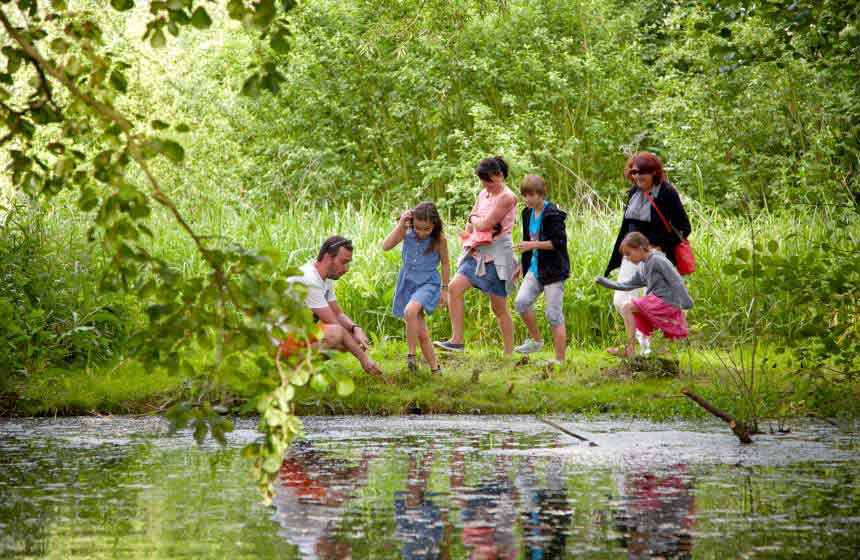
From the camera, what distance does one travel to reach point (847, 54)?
1009 cm

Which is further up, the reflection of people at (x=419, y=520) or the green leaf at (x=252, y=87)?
the green leaf at (x=252, y=87)

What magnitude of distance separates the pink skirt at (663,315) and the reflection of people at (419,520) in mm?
4531

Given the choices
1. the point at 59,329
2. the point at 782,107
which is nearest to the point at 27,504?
the point at 59,329

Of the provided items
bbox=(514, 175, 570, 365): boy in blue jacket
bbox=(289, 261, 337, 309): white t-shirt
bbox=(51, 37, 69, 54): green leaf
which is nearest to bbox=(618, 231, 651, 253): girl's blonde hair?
bbox=(514, 175, 570, 365): boy in blue jacket

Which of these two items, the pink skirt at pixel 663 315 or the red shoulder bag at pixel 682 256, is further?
the red shoulder bag at pixel 682 256

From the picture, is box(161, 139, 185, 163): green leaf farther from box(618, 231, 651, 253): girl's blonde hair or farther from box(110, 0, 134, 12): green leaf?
box(618, 231, 651, 253): girl's blonde hair

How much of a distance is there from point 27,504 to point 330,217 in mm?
10483

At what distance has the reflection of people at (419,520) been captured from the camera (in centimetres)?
567

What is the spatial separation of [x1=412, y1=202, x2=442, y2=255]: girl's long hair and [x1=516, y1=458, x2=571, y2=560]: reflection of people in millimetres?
4454

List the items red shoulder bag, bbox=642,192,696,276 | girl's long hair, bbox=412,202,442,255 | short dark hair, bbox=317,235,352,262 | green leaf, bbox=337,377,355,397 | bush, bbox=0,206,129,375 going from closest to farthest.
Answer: green leaf, bbox=337,377,355,397
short dark hair, bbox=317,235,352,262
bush, bbox=0,206,129,375
girl's long hair, bbox=412,202,442,255
red shoulder bag, bbox=642,192,696,276

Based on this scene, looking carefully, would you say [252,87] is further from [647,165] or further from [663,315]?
[647,165]

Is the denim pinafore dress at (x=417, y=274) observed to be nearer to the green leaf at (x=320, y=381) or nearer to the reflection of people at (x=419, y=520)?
the reflection of people at (x=419, y=520)

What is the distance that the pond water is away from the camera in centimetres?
578

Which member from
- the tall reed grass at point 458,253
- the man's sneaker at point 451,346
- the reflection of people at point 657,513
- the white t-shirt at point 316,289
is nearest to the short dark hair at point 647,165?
the tall reed grass at point 458,253
